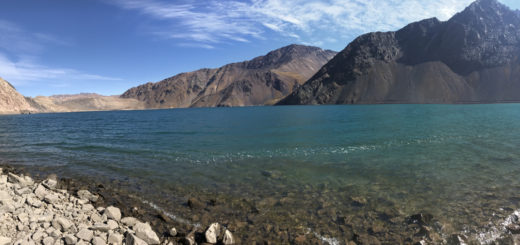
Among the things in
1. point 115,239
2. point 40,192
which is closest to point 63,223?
point 115,239

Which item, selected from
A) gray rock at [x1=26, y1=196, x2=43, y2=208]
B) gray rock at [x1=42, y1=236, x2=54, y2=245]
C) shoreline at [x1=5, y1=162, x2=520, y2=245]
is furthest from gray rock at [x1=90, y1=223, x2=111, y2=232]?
gray rock at [x1=26, y1=196, x2=43, y2=208]

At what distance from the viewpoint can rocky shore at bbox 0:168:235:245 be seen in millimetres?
8008

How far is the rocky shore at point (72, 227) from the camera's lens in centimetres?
801

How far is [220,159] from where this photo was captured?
22.5 meters

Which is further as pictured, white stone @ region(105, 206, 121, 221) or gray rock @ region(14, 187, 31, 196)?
gray rock @ region(14, 187, 31, 196)

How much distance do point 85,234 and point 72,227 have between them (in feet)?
2.91

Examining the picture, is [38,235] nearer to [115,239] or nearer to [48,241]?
[48,241]

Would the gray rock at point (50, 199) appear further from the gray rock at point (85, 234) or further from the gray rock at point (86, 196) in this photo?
the gray rock at point (85, 234)

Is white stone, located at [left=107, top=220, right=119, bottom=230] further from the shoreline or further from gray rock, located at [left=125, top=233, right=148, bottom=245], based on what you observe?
the shoreline

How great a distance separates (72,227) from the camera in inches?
340

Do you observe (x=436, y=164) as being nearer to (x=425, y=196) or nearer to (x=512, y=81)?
(x=425, y=196)

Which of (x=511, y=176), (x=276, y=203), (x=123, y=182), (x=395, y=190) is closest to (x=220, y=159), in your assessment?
(x=123, y=182)

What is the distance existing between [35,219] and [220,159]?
1439 centimetres

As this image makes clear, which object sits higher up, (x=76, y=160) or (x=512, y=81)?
(x=512, y=81)
